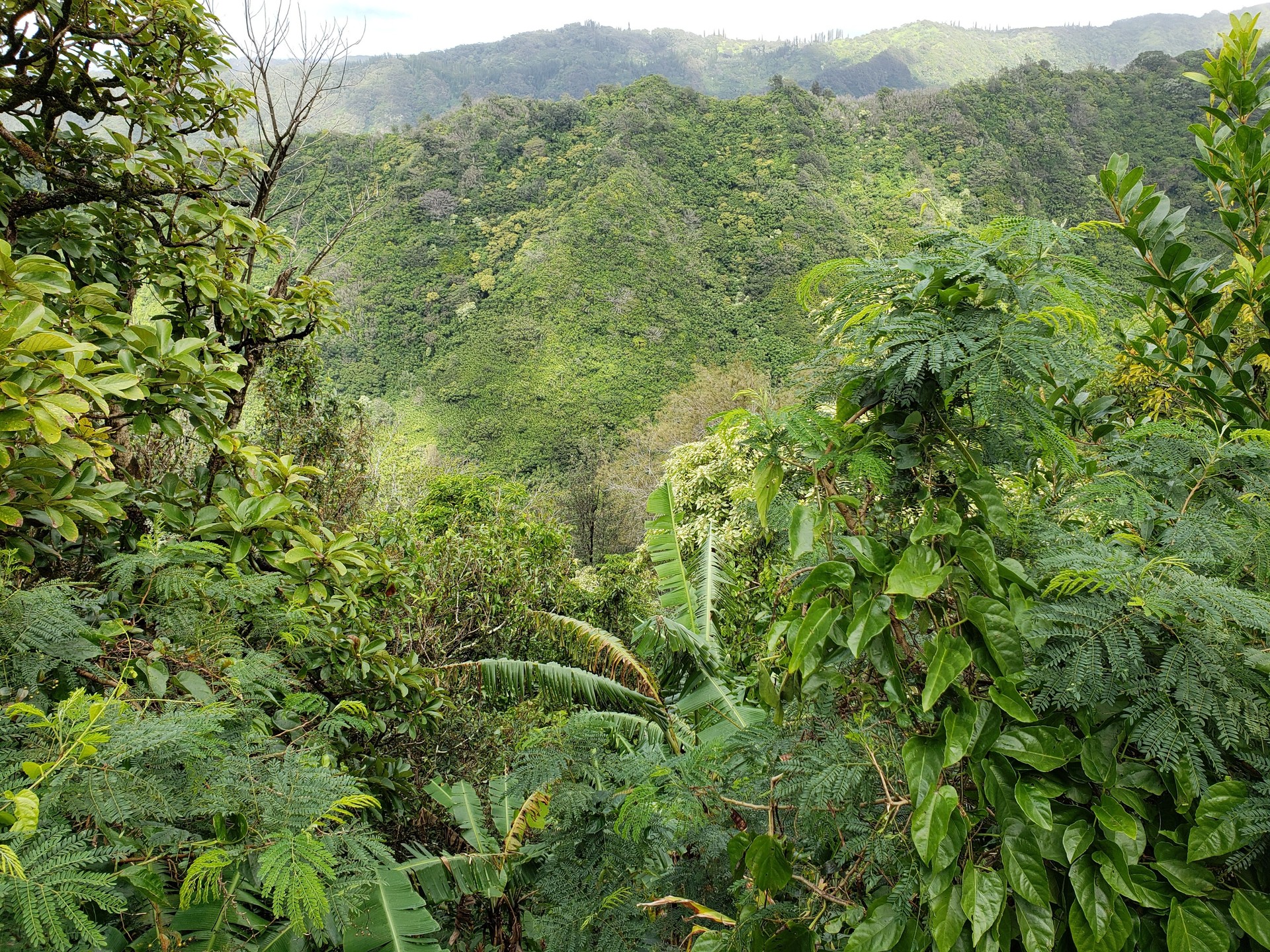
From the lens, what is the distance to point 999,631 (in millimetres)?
1186

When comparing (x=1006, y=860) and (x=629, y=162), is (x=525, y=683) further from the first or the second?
(x=629, y=162)

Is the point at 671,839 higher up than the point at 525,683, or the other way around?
the point at 671,839

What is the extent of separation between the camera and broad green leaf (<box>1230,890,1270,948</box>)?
0.99m

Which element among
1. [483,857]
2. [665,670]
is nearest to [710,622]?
[665,670]

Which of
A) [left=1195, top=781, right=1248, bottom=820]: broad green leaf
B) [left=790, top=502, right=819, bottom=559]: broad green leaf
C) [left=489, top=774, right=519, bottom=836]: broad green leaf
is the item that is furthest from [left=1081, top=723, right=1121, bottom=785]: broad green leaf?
[left=489, top=774, right=519, bottom=836]: broad green leaf

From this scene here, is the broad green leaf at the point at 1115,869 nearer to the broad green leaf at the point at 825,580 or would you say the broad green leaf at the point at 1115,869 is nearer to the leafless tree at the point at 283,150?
the broad green leaf at the point at 825,580

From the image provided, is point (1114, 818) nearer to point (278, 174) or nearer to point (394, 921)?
point (394, 921)

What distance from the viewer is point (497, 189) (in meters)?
41.3

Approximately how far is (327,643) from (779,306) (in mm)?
34972

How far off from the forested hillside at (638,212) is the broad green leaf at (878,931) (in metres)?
27.8

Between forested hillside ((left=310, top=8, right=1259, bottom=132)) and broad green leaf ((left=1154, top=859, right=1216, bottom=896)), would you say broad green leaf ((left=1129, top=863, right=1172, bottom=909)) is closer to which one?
broad green leaf ((left=1154, top=859, right=1216, bottom=896))

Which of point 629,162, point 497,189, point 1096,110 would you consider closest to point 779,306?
point 629,162

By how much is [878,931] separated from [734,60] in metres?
123

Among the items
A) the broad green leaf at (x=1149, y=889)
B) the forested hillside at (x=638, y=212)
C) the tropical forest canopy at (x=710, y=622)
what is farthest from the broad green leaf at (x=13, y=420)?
the forested hillside at (x=638, y=212)
